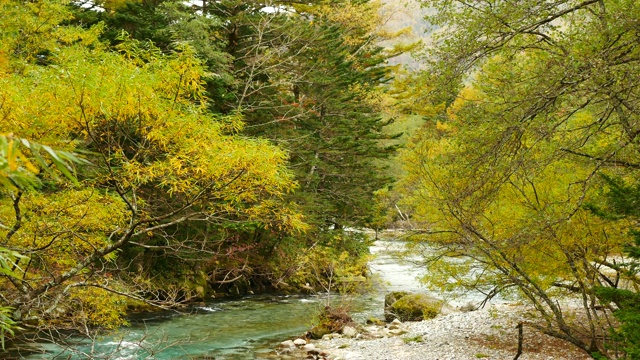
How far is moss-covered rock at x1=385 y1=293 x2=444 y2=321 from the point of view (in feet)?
48.0

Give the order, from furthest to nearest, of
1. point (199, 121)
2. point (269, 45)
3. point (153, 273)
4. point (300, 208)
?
point (269, 45)
point (300, 208)
point (153, 273)
point (199, 121)

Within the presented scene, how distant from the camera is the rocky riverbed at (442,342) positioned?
9.64 meters

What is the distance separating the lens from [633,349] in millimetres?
4789

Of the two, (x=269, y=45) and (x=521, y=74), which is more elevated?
(x=269, y=45)

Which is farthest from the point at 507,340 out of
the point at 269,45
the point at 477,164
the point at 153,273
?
the point at 269,45

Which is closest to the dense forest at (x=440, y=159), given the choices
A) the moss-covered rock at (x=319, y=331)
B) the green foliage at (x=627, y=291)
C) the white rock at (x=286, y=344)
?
the green foliage at (x=627, y=291)

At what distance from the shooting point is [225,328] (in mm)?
13102

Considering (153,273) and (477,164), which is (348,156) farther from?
(477,164)

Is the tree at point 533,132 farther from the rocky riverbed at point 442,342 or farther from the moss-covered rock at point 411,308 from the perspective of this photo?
the moss-covered rock at point 411,308

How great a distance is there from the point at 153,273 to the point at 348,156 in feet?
31.5

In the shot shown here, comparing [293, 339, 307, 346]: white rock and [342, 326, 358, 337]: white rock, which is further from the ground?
[342, 326, 358, 337]: white rock

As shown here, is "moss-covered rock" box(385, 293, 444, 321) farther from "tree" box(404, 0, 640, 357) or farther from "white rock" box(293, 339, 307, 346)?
"tree" box(404, 0, 640, 357)

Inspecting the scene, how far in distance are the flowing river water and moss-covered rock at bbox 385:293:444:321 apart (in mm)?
444

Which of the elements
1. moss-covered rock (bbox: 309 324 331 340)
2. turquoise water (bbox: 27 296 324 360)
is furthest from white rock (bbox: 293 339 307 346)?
moss-covered rock (bbox: 309 324 331 340)
